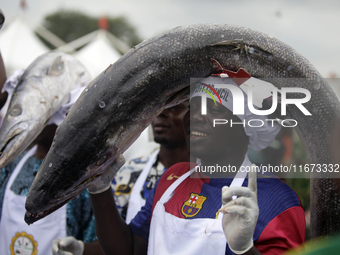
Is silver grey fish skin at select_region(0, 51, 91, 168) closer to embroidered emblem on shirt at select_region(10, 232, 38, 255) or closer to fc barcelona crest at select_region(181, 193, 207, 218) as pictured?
embroidered emblem on shirt at select_region(10, 232, 38, 255)

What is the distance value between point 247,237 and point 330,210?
18.6 inches

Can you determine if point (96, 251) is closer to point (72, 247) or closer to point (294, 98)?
point (72, 247)

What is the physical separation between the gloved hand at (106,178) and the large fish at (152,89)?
0.39ft

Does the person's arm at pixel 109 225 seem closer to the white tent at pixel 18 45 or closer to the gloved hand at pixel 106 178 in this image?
the gloved hand at pixel 106 178

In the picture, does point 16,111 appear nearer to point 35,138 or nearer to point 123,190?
point 35,138

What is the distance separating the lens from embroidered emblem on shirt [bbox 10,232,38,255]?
268 cm

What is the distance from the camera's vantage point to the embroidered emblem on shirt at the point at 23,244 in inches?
105

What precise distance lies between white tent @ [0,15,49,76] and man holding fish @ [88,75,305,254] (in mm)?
5772

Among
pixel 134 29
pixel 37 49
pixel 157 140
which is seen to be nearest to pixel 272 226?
pixel 157 140

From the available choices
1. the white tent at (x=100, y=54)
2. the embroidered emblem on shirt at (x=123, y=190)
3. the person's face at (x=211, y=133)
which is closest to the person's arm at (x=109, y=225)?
the person's face at (x=211, y=133)

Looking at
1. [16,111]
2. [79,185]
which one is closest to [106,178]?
[79,185]

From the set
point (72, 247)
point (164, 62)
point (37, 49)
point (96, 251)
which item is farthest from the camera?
point (37, 49)

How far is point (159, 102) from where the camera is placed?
1.46 meters

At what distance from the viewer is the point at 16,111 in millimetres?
2244
